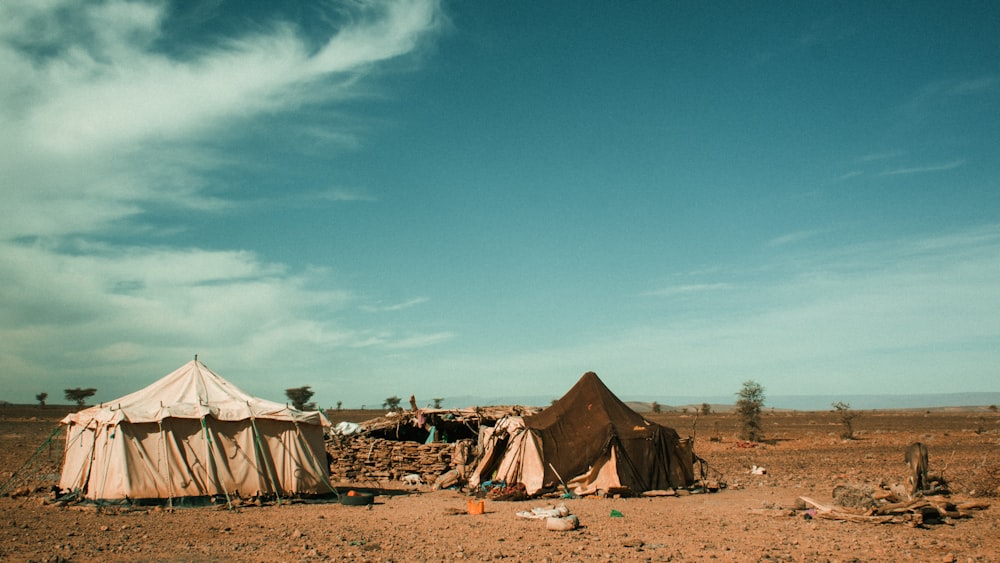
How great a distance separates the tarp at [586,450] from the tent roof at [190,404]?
203 inches

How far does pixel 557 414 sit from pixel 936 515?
9.39 meters

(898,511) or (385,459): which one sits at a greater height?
(385,459)

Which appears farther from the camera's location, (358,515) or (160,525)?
(358,515)

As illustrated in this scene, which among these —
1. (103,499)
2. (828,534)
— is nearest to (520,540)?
(828,534)

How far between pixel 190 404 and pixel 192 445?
1.00 m

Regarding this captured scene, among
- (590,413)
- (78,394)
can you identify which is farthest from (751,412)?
(78,394)

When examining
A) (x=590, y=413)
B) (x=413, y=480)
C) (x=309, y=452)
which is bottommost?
(x=413, y=480)

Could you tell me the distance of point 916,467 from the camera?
1583cm

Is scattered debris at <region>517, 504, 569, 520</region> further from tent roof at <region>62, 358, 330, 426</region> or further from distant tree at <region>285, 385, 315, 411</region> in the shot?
distant tree at <region>285, 385, 315, 411</region>

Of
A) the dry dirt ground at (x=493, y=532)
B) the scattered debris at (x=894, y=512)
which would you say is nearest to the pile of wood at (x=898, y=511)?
the scattered debris at (x=894, y=512)

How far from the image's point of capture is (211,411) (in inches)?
667

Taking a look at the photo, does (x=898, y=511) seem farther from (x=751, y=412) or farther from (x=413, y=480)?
(x=751, y=412)

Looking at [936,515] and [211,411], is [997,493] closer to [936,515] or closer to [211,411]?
[936,515]

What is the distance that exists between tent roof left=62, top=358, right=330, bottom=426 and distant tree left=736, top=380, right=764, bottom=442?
3215 centimetres
